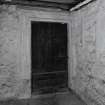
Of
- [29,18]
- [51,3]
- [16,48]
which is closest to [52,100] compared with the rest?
[16,48]

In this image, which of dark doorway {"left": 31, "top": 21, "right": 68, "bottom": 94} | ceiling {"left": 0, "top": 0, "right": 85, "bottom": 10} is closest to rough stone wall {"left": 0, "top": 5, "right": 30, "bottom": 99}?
ceiling {"left": 0, "top": 0, "right": 85, "bottom": 10}

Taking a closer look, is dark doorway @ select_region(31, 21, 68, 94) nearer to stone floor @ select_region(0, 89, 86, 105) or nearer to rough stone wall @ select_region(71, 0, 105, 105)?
stone floor @ select_region(0, 89, 86, 105)

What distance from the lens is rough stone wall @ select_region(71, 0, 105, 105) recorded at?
7.37ft

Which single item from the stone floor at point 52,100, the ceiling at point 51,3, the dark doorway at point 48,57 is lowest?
the stone floor at point 52,100

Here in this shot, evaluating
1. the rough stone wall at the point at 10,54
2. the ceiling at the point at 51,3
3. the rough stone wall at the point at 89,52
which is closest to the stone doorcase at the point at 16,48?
the rough stone wall at the point at 10,54

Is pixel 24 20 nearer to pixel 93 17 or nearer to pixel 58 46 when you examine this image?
pixel 58 46

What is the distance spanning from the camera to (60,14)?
329 cm

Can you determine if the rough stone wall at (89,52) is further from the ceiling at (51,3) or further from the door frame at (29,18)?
the door frame at (29,18)

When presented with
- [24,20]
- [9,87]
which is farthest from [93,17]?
[9,87]

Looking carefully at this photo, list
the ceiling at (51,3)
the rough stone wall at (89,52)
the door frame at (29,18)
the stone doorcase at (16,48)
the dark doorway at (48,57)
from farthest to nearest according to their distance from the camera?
the dark doorway at (48,57) < the door frame at (29,18) < the stone doorcase at (16,48) < the ceiling at (51,3) < the rough stone wall at (89,52)

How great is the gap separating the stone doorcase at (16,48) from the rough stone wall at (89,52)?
103 centimetres

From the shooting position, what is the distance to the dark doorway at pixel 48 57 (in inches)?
126

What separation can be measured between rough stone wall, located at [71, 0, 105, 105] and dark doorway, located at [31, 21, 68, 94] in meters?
0.32

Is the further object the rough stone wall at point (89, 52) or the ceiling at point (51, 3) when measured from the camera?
the ceiling at point (51, 3)
